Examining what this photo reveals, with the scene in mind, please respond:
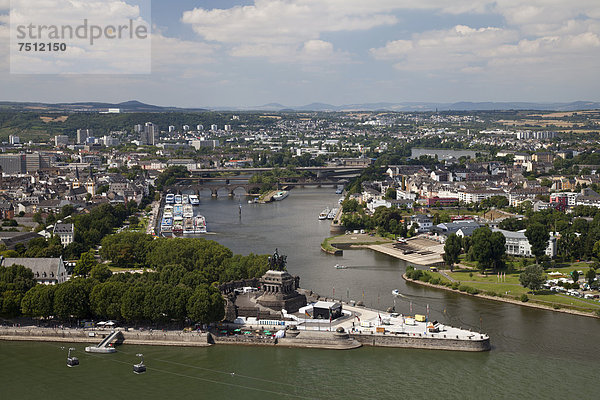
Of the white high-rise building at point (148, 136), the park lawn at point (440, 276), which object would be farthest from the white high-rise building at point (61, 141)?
the park lawn at point (440, 276)

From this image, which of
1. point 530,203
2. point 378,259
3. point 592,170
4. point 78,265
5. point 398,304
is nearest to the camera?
point 398,304

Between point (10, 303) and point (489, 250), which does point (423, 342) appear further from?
point (10, 303)

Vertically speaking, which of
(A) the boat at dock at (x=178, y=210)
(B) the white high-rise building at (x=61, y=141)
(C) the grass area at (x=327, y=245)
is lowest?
(C) the grass area at (x=327, y=245)

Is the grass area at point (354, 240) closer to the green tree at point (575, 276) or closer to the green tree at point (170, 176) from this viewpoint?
the green tree at point (575, 276)

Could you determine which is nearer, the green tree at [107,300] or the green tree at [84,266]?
the green tree at [107,300]

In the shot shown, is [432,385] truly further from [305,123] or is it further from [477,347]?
[305,123]

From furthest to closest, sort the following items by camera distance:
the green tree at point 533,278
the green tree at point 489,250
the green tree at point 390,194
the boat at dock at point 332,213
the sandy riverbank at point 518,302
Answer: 1. the green tree at point 390,194
2. the boat at dock at point 332,213
3. the green tree at point 489,250
4. the green tree at point 533,278
5. the sandy riverbank at point 518,302

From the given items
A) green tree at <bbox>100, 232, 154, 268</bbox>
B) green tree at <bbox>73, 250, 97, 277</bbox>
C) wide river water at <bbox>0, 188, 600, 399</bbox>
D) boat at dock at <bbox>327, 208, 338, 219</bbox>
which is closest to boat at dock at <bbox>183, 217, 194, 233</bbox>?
boat at dock at <bbox>327, 208, 338, 219</bbox>

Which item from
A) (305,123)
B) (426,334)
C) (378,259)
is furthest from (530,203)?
(305,123)
